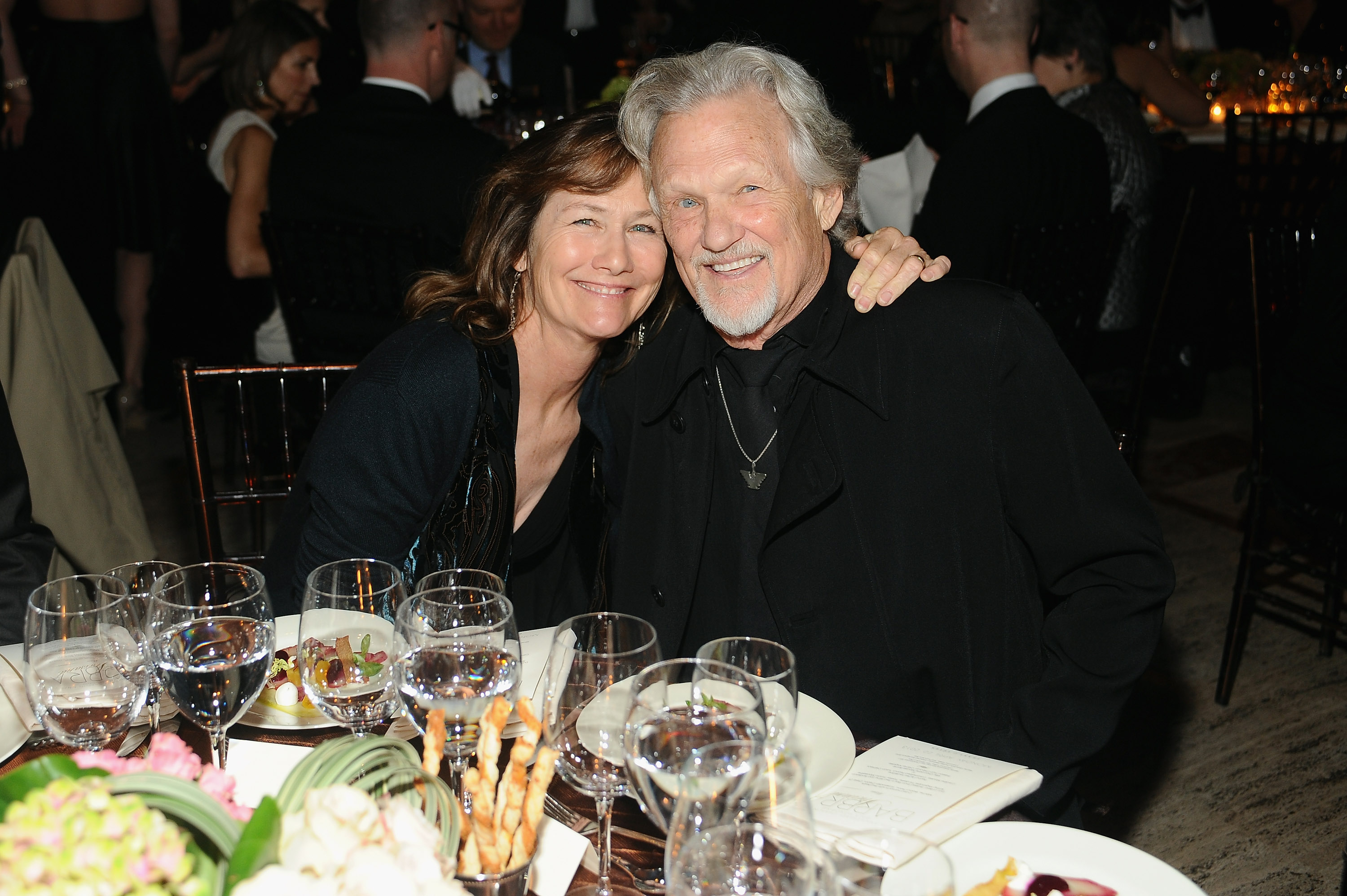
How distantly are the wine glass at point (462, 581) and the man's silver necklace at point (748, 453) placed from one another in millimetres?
705

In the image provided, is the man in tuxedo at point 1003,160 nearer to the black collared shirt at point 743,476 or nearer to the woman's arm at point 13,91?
the black collared shirt at point 743,476

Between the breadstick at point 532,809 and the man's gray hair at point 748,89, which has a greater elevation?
the man's gray hair at point 748,89

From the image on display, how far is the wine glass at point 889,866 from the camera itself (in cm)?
87

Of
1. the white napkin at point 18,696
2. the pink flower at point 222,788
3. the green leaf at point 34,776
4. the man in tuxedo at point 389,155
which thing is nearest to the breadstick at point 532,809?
the pink flower at point 222,788

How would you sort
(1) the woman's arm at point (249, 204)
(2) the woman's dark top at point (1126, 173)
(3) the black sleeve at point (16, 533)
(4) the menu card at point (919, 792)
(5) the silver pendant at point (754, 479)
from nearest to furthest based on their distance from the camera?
(4) the menu card at point (919, 792) < (3) the black sleeve at point (16, 533) < (5) the silver pendant at point (754, 479) < (1) the woman's arm at point (249, 204) < (2) the woman's dark top at point (1126, 173)

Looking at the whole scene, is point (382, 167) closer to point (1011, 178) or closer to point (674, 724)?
point (1011, 178)

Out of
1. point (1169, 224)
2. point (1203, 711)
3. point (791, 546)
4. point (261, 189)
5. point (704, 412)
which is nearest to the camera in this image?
point (791, 546)

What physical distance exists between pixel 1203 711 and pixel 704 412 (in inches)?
78.0

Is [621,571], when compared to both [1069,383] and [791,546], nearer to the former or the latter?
[791,546]

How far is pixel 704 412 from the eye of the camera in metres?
1.99

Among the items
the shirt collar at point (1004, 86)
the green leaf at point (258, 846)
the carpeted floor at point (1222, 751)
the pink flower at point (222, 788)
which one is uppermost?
the shirt collar at point (1004, 86)

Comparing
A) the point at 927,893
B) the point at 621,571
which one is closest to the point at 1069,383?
the point at 621,571

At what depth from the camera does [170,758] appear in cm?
84

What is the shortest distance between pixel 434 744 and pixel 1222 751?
104 inches
